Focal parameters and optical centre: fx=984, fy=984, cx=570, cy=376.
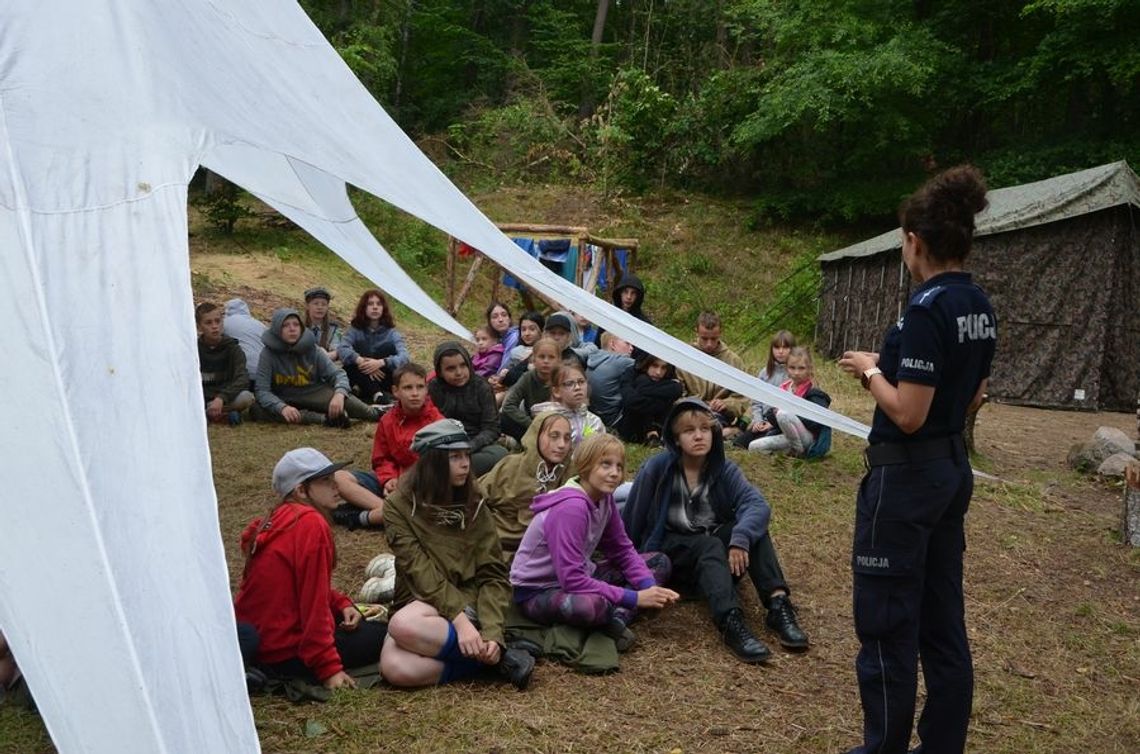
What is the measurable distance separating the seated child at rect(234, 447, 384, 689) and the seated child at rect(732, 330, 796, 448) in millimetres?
4168

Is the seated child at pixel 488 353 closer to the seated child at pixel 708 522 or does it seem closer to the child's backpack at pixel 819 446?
the child's backpack at pixel 819 446

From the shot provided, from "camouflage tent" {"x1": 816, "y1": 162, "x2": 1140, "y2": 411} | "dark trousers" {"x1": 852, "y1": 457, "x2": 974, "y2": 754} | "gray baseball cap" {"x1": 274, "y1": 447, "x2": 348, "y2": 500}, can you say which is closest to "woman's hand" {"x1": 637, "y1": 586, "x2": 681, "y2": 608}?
"dark trousers" {"x1": 852, "y1": 457, "x2": 974, "y2": 754}

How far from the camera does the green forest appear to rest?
1658cm

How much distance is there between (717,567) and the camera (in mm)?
3906

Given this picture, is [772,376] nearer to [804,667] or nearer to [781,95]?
[804,667]

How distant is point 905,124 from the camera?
17391 mm

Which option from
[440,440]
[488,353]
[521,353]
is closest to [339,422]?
[488,353]

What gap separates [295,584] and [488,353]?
472 centimetres

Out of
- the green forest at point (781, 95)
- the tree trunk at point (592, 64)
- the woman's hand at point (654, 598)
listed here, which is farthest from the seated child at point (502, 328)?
the tree trunk at point (592, 64)

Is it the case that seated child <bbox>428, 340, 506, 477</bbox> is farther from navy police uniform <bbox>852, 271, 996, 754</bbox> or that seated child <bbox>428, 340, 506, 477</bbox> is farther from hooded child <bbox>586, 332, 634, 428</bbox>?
navy police uniform <bbox>852, 271, 996, 754</bbox>

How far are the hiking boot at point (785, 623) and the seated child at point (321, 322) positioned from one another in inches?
190

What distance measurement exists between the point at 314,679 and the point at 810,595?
2213 mm

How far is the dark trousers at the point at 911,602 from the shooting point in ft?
7.87

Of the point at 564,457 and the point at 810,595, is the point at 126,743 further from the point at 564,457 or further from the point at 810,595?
the point at 810,595
